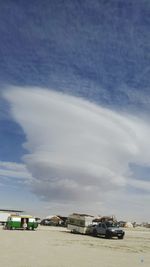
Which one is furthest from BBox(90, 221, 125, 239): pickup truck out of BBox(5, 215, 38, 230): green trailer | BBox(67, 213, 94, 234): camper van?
BBox(5, 215, 38, 230): green trailer

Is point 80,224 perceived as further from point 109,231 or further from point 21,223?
point 21,223

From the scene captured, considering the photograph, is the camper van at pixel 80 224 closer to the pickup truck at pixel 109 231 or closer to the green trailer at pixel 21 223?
the pickup truck at pixel 109 231

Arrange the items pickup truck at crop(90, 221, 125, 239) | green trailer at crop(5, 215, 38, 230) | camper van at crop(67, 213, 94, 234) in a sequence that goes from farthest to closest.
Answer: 1. green trailer at crop(5, 215, 38, 230)
2. camper van at crop(67, 213, 94, 234)
3. pickup truck at crop(90, 221, 125, 239)

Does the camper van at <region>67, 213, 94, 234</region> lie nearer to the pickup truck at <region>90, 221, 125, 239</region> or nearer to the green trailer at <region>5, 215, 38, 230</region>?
the pickup truck at <region>90, 221, 125, 239</region>

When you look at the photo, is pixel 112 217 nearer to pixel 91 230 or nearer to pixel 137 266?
pixel 91 230

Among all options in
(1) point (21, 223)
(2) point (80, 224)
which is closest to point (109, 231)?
(2) point (80, 224)

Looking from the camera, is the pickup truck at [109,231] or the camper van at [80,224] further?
the camper van at [80,224]

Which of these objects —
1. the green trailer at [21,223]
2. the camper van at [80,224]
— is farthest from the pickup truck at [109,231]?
the green trailer at [21,223]

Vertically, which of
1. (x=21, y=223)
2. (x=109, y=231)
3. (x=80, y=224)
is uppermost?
(x=21, y=223)

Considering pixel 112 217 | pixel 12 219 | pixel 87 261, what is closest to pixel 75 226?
pixel 12 219

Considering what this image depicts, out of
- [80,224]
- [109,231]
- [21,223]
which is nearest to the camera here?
[109,231]

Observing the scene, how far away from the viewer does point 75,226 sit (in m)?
57.5

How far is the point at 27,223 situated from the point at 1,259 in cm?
4577

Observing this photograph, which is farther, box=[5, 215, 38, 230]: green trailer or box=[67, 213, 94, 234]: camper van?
box=[5, 215, 38, 230]: green trailer
